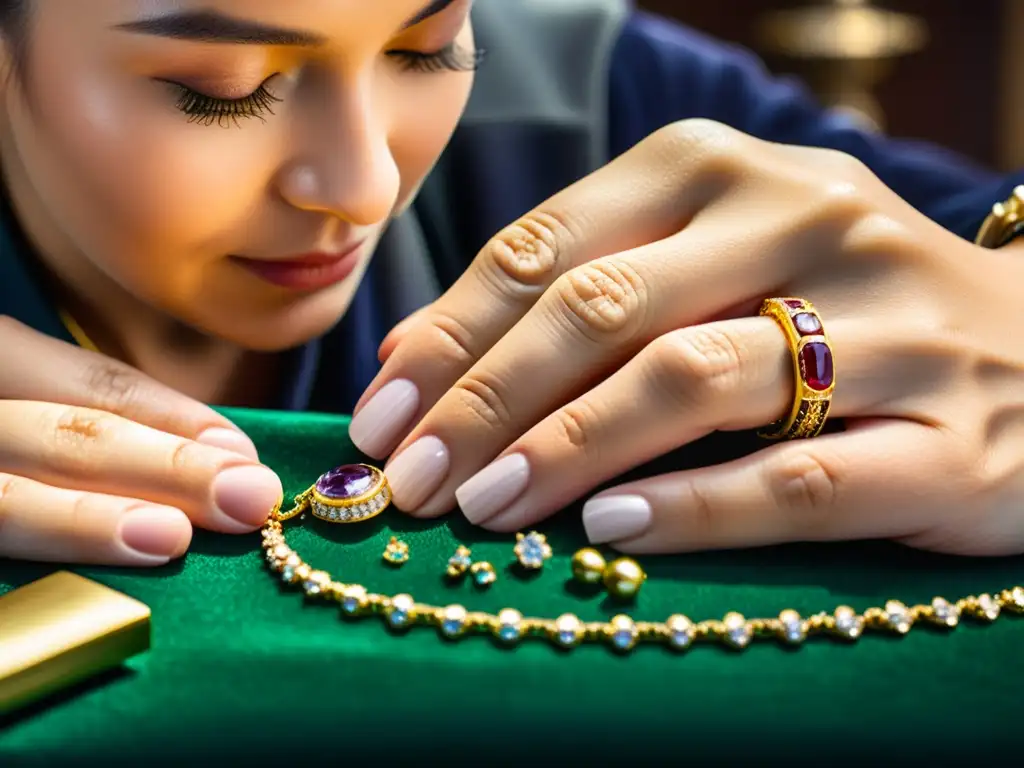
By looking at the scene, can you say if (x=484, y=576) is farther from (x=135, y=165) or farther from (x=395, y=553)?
(x=135, y=165)

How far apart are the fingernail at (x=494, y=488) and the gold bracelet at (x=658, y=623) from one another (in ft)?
0.22

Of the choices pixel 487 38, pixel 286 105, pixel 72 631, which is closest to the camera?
pixel 72 631

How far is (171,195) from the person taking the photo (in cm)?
58

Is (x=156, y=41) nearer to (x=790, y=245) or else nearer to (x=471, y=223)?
(x=790, y=245)

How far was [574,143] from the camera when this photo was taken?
1005 millimetres

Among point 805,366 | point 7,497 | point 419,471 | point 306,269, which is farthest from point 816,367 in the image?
point 7,497

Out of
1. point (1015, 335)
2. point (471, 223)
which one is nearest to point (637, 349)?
point (1015, 335)

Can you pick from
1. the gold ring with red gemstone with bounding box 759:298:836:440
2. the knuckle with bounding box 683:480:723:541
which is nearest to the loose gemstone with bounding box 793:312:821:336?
the gold ring with red gemstone with bounding box 759:298:836:440

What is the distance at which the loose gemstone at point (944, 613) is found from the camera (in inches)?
19.5

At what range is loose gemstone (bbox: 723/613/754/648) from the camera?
475mm

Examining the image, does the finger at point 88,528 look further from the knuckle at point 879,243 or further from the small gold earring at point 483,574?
the knuckle at point 879,243

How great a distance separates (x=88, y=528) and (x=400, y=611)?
169mm

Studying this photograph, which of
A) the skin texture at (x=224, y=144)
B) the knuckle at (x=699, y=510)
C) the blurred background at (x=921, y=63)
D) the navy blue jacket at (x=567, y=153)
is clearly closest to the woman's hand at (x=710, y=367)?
the knuckle at (x=699, y=510)

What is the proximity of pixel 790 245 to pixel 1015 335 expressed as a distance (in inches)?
6.0
